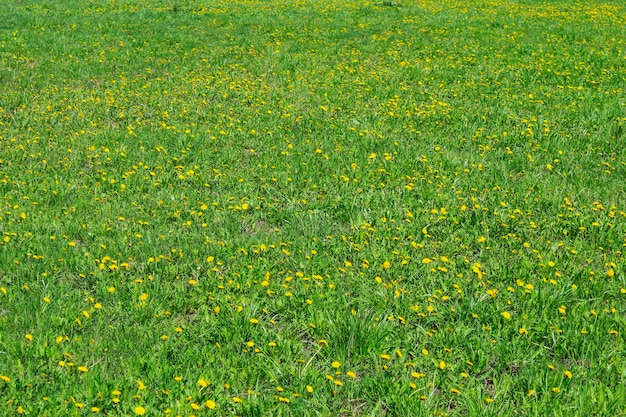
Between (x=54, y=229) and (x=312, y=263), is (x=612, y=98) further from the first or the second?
(x=54, y=229)

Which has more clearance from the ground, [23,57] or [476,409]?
[23,57]

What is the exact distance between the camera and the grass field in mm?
3746

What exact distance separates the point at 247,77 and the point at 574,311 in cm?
771

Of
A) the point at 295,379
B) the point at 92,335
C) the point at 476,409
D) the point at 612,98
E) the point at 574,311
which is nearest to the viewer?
the point at 476,409

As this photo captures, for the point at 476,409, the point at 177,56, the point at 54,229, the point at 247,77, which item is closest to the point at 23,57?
the point at 177,56

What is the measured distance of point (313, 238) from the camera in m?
5.46

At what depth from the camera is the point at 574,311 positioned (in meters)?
4.40

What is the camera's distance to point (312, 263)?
5.04m

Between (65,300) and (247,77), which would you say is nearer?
(65,300)

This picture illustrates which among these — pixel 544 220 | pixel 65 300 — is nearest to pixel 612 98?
pixel 544 220

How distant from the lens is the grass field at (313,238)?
12.3 feet

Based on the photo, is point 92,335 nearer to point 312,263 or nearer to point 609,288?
→ point 312,263

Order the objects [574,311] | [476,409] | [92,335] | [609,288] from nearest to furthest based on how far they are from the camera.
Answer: [476,409] < [92,335] < [574,311] < [609,288]

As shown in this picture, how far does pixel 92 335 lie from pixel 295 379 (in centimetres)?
135
